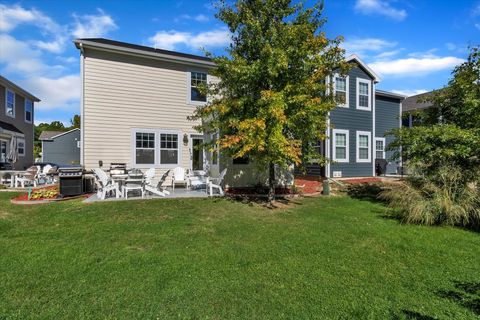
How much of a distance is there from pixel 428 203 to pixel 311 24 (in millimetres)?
5744

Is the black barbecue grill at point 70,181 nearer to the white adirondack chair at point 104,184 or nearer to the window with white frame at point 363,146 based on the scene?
the white adirondack chair at point 104,184

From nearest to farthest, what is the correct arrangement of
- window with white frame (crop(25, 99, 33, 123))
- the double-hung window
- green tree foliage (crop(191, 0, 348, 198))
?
green tree foliage (crop(191, 0, 348, 198)) → the double-hung window → window with white frame (crop(25, 99, 33, 123))

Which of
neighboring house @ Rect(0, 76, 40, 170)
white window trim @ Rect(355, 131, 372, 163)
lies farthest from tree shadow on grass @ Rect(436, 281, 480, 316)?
neighboring house @ Rect(0, 76, 40, 170)

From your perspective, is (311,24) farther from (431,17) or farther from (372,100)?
(372,100)

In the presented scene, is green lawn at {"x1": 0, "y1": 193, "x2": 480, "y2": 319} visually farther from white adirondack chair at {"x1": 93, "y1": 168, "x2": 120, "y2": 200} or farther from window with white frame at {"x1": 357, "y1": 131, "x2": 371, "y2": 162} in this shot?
window with white frame at {"x1": 357, "y1": 131, "x2": 371, "y2": 162}

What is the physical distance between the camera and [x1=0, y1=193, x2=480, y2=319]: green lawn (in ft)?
9.83

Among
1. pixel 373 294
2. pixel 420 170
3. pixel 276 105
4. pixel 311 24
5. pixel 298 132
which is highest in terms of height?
pixel 311 24

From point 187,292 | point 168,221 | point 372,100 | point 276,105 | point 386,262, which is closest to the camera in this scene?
point 187,292

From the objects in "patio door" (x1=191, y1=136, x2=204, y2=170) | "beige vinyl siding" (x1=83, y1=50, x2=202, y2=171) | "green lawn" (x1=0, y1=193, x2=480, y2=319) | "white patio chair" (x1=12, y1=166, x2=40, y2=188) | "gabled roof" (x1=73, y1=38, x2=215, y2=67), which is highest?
"gabled roof" (x1=73, y1=38, x2=215, y2=67)

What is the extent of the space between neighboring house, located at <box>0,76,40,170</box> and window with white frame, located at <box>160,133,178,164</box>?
12.0 m

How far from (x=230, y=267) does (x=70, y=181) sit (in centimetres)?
778

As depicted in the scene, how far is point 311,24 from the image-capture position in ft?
27.0

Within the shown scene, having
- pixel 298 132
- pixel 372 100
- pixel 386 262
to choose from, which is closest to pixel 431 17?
pixel 372 100

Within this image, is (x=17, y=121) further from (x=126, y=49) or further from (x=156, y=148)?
(x=156, y=148)
